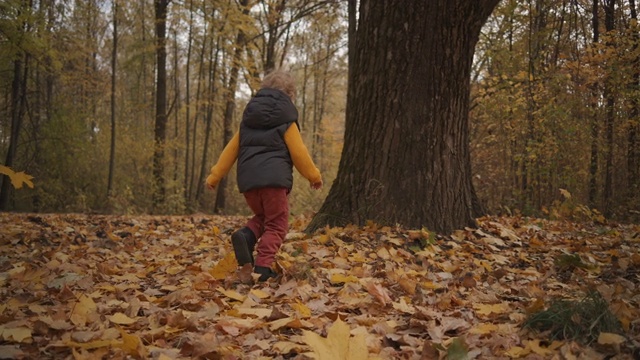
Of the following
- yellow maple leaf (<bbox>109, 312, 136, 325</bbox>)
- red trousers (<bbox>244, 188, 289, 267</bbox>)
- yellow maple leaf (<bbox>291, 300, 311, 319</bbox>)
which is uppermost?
red trousers (<bbox>244, 188, 289, 267</bbox>)

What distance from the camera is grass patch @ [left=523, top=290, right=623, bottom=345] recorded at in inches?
67.8

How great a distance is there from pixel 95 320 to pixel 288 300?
97cm

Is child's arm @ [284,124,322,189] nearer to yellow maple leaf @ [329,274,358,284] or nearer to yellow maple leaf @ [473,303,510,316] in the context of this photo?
yellow maple leaf @ [329,274,358,284]

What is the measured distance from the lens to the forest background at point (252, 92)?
27.7 feet

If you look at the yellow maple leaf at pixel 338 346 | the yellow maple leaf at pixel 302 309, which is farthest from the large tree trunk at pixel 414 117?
the yellow maple leaf at pixel 338 346

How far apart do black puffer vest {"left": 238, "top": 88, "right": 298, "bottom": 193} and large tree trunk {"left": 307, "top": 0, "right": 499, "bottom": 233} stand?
1.20 meters

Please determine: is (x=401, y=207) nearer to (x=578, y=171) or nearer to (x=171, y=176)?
(x=578, y=171)

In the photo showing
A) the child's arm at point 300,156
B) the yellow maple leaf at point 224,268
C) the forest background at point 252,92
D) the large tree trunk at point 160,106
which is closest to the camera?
the yellow maple leaf at point 224,268

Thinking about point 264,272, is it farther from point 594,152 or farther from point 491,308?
point 594,152

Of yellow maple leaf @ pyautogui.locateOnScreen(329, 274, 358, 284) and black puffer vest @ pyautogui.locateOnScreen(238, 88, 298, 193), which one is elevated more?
black puffer vest @ pyautogui.locateOnScreen(238, 88, 298, 193)

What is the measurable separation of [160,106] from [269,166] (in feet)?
39.2

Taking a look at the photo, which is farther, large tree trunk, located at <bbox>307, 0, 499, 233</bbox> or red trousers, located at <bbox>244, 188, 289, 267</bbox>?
large tree trunk, located at <bbox>307, 0, 499, 233</bbox>

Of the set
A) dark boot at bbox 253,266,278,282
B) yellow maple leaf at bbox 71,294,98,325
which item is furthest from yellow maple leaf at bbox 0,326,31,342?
dark boot at bbox 253,266,278,282

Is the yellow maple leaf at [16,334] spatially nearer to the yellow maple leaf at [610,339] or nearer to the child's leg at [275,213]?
the child's leg at [275,213]
